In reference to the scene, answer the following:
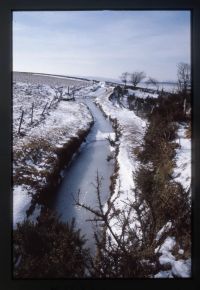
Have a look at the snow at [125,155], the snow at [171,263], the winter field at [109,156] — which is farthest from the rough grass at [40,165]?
the snow at [171,263]

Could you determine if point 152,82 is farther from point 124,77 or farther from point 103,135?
point 103,135

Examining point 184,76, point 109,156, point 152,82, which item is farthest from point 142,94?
point 109,156

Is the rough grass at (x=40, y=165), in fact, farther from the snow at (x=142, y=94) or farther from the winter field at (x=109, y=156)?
the snow at (x=142, y=94)

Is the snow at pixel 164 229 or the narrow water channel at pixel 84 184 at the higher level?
the narrow water channel at pixel 84 184

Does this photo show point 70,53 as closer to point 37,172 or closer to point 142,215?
point 37,172

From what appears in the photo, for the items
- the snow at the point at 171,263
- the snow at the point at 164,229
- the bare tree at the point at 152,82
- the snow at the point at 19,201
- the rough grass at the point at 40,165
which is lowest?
the snow at the point at 171,263

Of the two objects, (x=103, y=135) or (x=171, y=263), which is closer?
(x=171, y=263)

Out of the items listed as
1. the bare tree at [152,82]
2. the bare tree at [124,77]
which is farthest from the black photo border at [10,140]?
the bare tree at [124,77]
